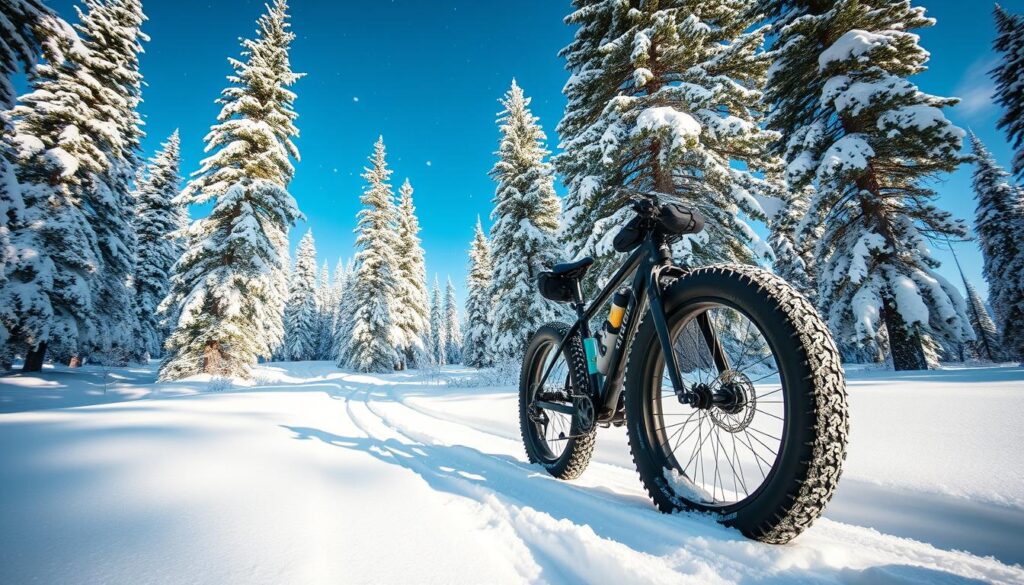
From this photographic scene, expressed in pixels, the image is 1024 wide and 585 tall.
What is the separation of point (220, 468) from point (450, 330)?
59.1 m

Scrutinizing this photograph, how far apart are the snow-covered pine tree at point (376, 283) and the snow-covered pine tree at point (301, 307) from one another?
2009cm

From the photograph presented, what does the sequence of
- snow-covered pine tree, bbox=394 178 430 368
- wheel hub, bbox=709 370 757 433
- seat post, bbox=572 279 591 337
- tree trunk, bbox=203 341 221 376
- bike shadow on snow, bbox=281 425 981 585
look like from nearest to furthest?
bike shadow on snow, bbox=281 425 981 585
wheel hub, bbox=709 370 757 433
seat post, bbox=572 279 591 337
tree trunk, bbox=203 341 221 376
snow-covered pine tree, bbox=394 178 430 368

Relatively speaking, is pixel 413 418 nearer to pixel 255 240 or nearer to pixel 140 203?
pixel 255 240

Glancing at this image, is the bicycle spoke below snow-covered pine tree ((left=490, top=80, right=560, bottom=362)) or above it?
below

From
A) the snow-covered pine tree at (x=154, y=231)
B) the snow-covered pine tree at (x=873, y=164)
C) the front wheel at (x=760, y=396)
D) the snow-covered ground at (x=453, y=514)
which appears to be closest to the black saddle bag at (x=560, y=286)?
the front wheel at (x=760, y=396)

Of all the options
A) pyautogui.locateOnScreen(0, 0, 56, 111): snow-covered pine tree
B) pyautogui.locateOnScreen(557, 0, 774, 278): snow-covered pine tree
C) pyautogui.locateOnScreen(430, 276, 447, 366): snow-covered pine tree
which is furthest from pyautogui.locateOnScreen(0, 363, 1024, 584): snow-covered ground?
pyautogui.locateOnScreen(430, 276, 447, 366): snow-covered pine tree

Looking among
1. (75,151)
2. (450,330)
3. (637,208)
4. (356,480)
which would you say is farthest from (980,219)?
(450,330)

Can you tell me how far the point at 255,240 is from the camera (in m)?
13.0

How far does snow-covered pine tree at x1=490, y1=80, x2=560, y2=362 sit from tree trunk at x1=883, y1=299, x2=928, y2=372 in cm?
1004

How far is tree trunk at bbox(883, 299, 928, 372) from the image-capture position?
25.9 feet

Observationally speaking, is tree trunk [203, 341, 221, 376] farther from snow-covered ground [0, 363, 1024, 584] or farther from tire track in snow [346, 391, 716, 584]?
tire track in snow [346, 391, 716, 584]

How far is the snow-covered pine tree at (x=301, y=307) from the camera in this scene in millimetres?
40000

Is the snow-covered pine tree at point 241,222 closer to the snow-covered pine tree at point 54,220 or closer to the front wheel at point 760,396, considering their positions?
the snow-covered pine tree at point 54,220

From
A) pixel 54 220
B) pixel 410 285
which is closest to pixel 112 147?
pixel 54 220
